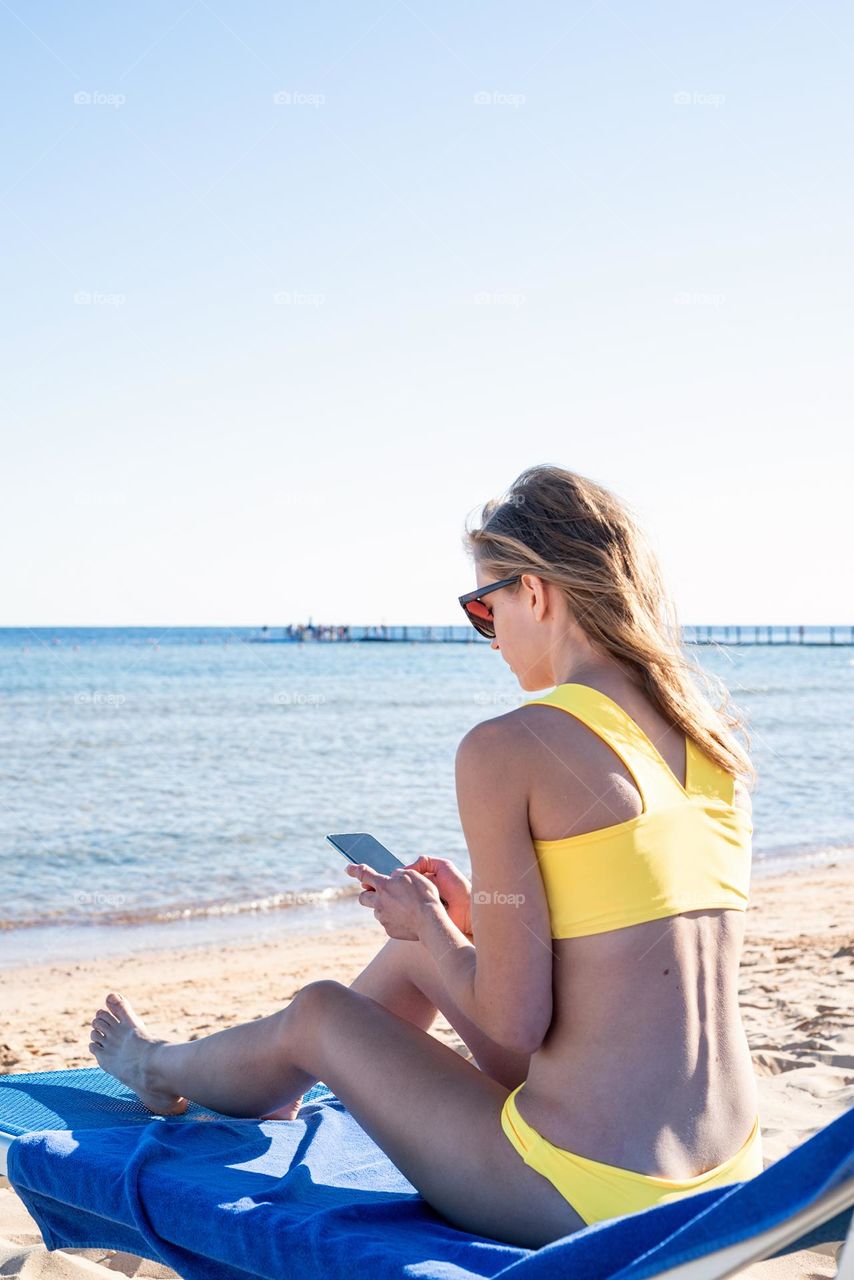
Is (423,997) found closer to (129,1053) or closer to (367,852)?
(367,852)

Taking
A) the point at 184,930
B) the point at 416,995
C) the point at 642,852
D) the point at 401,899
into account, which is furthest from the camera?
the point at 184,930

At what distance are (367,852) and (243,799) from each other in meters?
10.7

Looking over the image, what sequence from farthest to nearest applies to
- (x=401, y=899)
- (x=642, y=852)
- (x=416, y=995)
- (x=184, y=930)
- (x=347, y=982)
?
(x=184, y=930) < (x=347, y=982) < (x=416, y=995) < (x=401, y=899) < (x=642, y=852)

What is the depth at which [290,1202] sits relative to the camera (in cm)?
208

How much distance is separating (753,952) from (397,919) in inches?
190

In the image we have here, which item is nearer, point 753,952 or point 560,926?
point 560,926

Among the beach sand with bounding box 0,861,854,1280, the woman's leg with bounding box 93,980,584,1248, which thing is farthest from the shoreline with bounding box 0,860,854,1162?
the woman's leg with bounding box 93,980,584,1248

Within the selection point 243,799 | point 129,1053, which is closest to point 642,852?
point 129,1053

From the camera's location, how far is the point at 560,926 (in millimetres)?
1755

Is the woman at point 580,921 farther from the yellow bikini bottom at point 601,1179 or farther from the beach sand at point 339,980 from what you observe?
the beach sand at point 339,980

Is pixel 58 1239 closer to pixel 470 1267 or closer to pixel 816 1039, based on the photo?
pixel 470 1267

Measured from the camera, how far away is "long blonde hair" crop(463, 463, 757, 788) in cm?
190

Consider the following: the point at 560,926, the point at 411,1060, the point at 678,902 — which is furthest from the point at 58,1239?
the point at 678,902

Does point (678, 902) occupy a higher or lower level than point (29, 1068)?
higher
